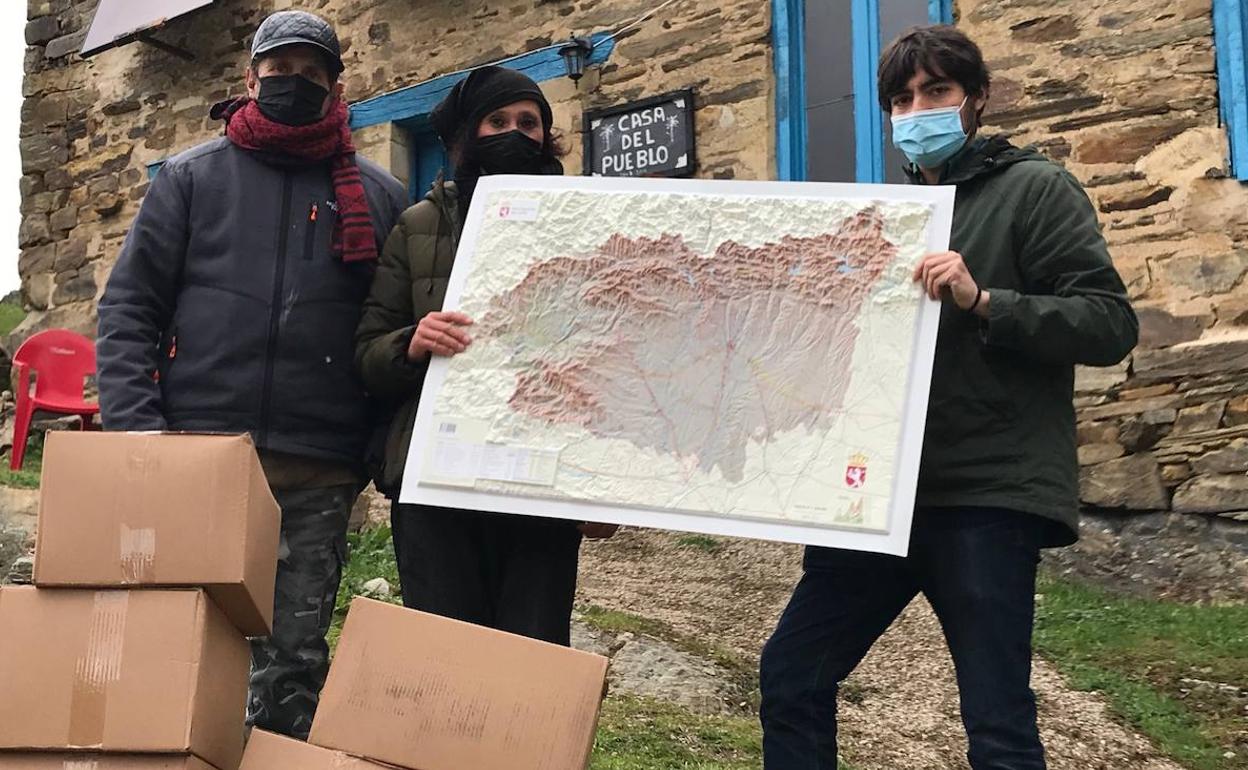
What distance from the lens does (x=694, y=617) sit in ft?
16.5

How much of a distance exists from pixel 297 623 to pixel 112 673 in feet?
1.95

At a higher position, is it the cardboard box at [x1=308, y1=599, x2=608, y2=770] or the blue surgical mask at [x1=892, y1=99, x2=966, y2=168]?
the blue surgical mask at [x1=892, y1=99, x2=966, y2=168]

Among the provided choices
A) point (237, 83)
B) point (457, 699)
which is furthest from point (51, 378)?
point (457, 699)

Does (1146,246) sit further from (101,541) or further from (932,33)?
(101,541)

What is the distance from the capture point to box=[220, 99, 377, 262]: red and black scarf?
2.49m

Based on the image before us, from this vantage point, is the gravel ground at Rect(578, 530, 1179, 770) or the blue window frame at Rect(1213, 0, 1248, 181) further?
the blue window frame at Rect(1213, 0, 1248, 181)

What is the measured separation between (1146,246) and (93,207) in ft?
25.4

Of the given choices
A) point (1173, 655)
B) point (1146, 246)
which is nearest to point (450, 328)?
point (1173, 655)

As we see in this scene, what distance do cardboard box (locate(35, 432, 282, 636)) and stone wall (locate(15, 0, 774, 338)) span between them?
482cm

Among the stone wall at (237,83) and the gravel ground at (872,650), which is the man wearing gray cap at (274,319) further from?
the stone wall at (237,83)

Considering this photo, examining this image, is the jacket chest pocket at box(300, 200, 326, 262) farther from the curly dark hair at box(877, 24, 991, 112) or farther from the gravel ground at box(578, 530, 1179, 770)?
the gravel ground at box(578, 530, 1179, 770)

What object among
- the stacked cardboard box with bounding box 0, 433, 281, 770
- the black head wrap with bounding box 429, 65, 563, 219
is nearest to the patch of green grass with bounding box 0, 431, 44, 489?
the black head wrap with bounding box 429, 65, 563, 219

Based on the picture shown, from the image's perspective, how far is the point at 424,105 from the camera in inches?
301

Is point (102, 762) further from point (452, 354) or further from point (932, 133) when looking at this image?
point (932, 133)
